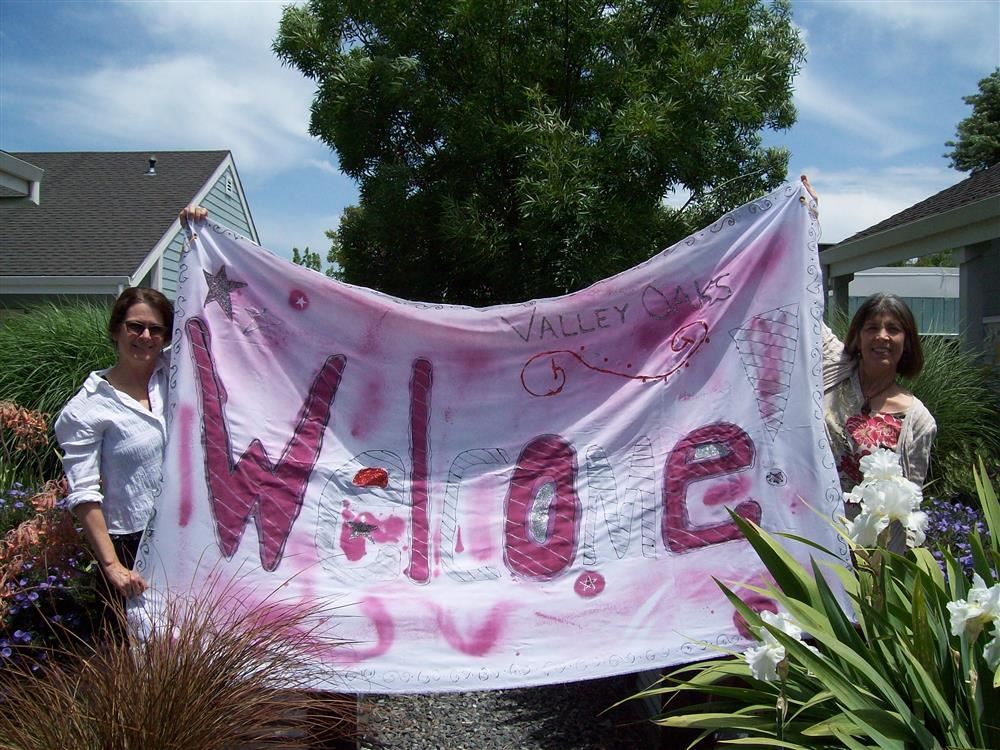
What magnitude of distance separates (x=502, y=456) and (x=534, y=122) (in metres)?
4.12

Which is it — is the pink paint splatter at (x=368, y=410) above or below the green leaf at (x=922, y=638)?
above

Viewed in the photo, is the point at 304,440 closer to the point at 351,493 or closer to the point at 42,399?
the point at 351,493

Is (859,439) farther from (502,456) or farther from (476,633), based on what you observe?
(476,633)

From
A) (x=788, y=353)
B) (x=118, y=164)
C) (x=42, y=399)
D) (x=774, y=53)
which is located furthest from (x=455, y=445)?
(x=118, y=164)

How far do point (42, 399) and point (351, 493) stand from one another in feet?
11.6

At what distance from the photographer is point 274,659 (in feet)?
8.33

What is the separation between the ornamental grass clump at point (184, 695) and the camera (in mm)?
2242

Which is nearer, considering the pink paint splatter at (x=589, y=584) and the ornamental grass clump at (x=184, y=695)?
the ornamental grass clump at (x=184, y=695)

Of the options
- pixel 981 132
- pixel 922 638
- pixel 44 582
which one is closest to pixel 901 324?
pixel 922 638

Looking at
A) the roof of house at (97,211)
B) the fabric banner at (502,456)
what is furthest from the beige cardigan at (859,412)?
the roof of house at (97,211)

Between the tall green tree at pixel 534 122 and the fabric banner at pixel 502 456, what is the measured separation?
3263 mm

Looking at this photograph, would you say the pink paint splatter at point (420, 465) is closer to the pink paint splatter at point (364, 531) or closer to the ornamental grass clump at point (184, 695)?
the pink paint splatter at point (364, 531)

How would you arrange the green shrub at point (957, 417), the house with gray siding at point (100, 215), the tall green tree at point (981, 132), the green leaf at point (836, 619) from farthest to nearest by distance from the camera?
the tall green tree at point (981, 132) → the house with gray siding at point (100, 215) → the green shrub at point (957, 417) → the green leaf at point (836, 619)

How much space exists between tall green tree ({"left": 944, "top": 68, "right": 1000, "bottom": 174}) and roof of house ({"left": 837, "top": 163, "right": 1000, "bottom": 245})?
80.2 ft
